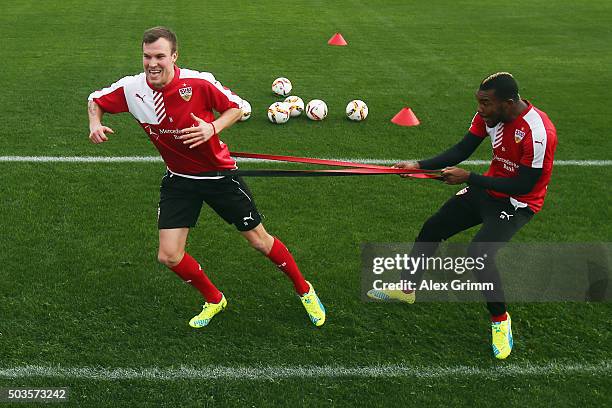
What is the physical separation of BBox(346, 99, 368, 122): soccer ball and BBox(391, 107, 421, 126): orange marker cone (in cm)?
44

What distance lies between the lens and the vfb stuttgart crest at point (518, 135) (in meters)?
4.28

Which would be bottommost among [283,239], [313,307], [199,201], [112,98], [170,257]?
[283,239]

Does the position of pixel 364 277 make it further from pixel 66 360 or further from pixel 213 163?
pixel 66 360

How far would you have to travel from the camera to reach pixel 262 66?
13.1m

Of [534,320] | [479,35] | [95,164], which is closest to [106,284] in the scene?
[95,164]

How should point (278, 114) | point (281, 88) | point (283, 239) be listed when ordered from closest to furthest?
1. point (283, 239)
2. point (278, 114)
3. point (281, 88)

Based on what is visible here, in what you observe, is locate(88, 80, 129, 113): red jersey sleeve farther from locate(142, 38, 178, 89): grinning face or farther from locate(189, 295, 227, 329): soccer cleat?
locate(189, 295, 227, 329): soccer cleat

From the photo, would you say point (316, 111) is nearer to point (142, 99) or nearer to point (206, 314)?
point (206, 314)

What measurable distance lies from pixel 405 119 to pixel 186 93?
577 cm

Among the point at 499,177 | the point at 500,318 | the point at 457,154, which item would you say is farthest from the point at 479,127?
the point at 500,318

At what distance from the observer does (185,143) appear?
4.32 metres

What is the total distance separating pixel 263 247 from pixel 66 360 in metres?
1.56

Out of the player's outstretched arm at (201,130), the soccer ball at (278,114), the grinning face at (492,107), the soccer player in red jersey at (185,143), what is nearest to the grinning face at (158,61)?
the soccer player in red jersey at (185,143)

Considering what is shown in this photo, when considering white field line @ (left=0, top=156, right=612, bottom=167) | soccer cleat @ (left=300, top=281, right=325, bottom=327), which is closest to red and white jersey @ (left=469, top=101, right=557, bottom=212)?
soccer cleat @ (left=300, top=281, right=325, bottom=327)
